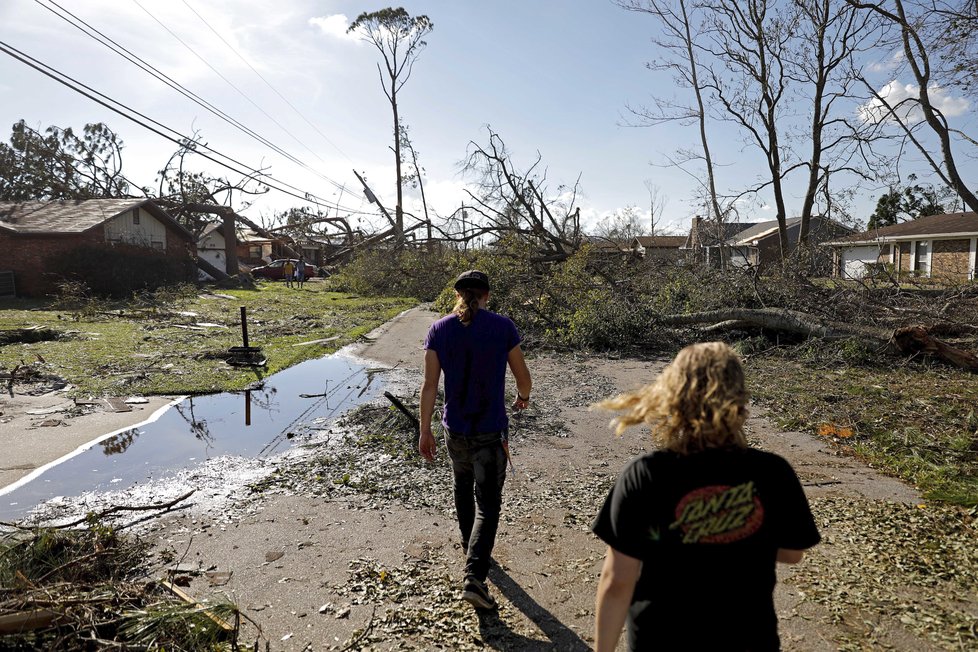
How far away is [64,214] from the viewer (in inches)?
1073

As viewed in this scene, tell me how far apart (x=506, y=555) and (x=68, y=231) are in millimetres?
27022

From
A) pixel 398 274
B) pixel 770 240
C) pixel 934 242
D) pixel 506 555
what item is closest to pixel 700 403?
pixel 506 555

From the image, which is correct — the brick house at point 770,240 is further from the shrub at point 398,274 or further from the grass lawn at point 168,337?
the shrub at point 398,274

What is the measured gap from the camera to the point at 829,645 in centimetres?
300

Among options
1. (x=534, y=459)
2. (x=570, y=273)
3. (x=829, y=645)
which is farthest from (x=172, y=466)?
(x=570, y=273)

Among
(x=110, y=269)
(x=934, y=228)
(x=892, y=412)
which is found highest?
(x=934, y=228)

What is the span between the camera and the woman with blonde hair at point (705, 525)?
5.61 ft

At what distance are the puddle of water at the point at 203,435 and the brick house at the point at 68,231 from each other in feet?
63.8

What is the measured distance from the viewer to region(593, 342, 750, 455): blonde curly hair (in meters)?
1.71

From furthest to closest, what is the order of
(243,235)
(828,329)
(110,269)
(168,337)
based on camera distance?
(243,235) → (110,269) → (168,337) → (828,329)

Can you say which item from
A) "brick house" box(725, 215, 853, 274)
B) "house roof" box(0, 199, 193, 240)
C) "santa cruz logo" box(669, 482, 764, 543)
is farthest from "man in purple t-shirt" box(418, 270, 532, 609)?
"house roof" box(0, 199, 193, 240)

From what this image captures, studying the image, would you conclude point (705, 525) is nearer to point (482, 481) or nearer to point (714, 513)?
point (714, 513)

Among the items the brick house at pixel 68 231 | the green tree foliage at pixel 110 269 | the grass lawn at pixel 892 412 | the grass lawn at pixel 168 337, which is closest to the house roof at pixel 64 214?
the brick house at pixel 68 231

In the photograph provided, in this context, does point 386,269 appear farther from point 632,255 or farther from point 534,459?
point 534,459
